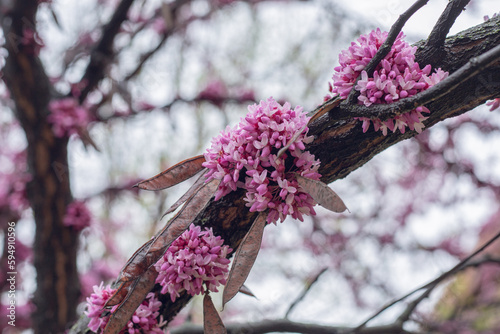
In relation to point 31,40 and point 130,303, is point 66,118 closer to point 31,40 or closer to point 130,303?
point 31,40

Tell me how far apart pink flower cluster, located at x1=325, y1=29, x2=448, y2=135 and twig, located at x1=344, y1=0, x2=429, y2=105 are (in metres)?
0.01

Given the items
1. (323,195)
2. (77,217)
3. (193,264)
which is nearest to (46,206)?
(77,217)

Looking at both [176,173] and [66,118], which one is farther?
[66,118]

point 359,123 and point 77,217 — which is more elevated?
point 77,217

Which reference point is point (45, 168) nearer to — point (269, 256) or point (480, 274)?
point (269, 256)

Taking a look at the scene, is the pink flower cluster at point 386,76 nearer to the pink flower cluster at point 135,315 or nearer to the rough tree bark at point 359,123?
the rough tree bark at point 359,123

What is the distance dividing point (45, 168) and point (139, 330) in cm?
163

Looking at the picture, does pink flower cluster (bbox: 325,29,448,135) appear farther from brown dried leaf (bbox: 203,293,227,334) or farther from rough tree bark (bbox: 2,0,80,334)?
rough tree bark (bbox: 2,0,80,334)

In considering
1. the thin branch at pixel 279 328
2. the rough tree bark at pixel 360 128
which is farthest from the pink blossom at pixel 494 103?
the thin branch at pixel 279 328

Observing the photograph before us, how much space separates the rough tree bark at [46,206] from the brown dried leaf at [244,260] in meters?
1.81

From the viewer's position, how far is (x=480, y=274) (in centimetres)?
476

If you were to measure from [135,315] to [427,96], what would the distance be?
849 mm

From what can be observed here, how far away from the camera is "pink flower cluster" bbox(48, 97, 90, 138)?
2223mm

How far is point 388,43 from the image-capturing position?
32.6 inches
